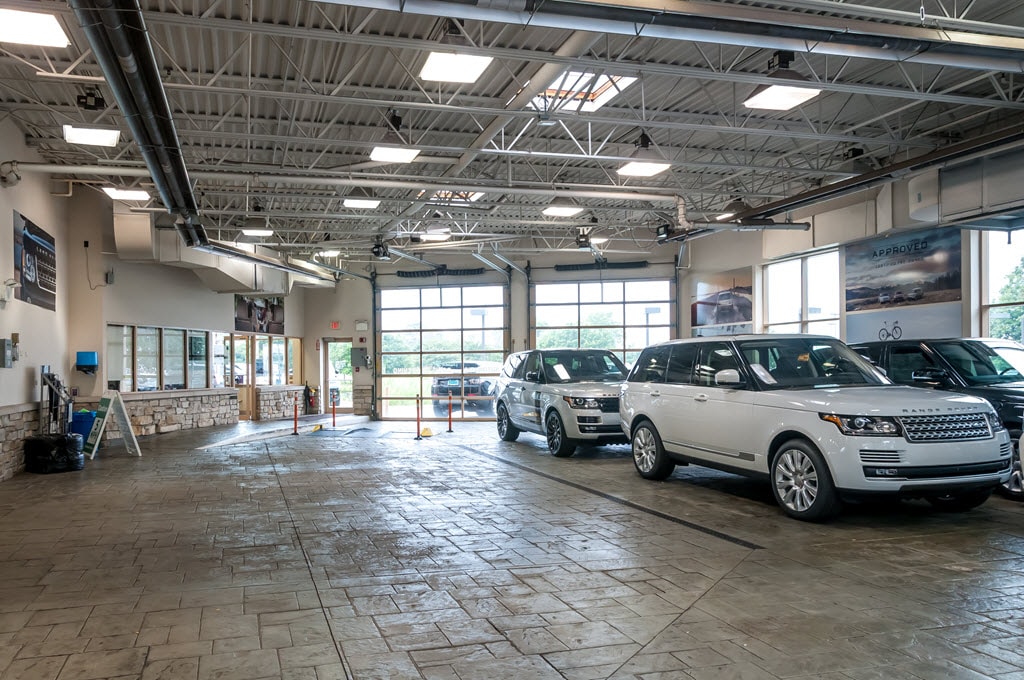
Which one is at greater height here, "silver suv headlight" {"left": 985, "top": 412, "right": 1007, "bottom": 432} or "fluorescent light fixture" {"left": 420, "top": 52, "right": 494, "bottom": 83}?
"fluorescent light fixture" {"left": 420, "top": 52, "right": 494, "bottom": 83}

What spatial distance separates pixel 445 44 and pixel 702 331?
635 inches

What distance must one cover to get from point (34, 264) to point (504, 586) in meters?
11.9

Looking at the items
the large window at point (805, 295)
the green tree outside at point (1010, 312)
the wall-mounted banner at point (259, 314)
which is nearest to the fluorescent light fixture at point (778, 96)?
the green tree outside at point (1010, 312)

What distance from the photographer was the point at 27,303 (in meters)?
12.2

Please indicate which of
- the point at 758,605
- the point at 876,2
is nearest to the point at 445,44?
the point at 876,2

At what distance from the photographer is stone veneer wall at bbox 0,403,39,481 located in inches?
431

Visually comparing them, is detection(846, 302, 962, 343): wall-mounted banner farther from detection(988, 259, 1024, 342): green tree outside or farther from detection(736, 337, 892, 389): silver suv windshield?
detection(736, 337, 892, 389): silver suv windshield

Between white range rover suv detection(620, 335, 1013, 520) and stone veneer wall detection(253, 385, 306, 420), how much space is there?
57.3 ft

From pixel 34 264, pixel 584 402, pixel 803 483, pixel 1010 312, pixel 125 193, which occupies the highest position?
pixel 125 193

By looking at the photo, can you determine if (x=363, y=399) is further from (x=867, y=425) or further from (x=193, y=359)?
(x=867, y=425)

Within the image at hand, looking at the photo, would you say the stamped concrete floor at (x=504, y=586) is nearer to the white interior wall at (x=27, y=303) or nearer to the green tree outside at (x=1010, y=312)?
the white interior wall at (x=27, y=303)

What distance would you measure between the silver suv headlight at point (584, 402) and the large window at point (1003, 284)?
7.95 m

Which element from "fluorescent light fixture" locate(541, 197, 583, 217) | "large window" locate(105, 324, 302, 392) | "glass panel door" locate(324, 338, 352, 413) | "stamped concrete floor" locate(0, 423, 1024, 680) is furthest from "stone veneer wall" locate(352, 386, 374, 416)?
"stamped concrete floor" locate(0, 423, 1024, 680)

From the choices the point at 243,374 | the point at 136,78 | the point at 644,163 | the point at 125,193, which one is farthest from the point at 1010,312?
the point at 243,374
